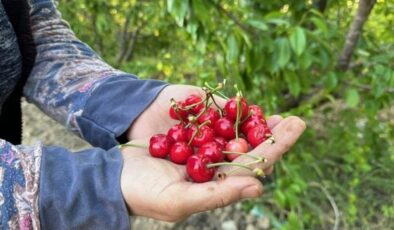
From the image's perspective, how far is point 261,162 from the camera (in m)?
0.99

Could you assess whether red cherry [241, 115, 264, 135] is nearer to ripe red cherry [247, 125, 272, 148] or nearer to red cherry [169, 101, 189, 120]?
ripe red cherry [247, 125, 272, 148]

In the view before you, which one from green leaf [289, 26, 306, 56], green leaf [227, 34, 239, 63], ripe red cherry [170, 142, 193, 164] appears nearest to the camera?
ripe red cherry [170, 142, 193, 164]

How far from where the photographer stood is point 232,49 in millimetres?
1788

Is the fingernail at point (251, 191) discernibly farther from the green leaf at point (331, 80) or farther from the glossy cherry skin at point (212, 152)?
the green leaf at point (331, 80)

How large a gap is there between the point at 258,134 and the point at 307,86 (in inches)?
38.2

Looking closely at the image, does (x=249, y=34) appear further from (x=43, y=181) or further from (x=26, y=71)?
(x=43, y=181)

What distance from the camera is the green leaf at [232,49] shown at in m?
1.79

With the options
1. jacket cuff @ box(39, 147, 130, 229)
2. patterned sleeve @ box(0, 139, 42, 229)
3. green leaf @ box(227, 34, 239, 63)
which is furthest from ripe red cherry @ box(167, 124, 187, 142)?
green leaf @ box(227, 34, 239, 63)

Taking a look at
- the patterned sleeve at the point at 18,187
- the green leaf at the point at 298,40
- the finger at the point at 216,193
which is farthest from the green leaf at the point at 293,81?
the patterned sleeve at the point at 18,187

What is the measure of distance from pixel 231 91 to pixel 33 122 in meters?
1.81

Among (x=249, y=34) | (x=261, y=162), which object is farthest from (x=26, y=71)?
(x=249, y=34)

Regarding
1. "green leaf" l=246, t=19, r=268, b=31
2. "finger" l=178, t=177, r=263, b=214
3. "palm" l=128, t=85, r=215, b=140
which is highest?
"finger" l=178, t=177, r=263, b=214

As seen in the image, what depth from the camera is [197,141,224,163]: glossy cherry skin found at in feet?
3.51

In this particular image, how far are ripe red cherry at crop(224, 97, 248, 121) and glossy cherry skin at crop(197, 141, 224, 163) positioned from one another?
0.12 m
